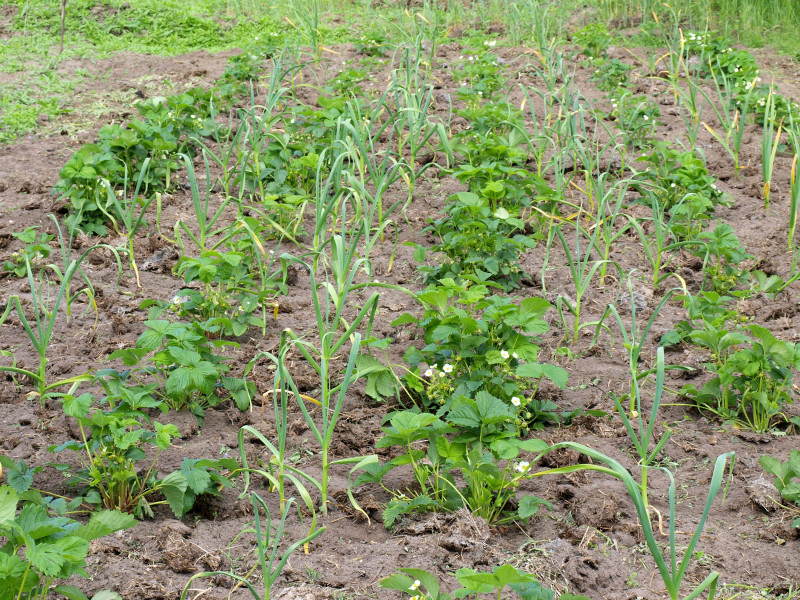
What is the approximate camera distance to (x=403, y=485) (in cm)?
248

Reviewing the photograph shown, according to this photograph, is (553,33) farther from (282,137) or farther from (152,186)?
(152,186)

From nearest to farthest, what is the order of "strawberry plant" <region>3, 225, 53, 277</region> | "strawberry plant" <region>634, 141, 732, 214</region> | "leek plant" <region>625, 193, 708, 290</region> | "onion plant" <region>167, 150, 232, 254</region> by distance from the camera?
"onion plant" <region>167, 150, 232, 254</region> < "leek plant" <region>625, 193, 708, 290</region> < "strawberry plant" <region>3, 225, 53, 277</region> < "strawberry plant" <region>634, 141, 732, 214</region>

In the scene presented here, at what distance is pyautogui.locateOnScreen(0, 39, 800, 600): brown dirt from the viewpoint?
2.05m

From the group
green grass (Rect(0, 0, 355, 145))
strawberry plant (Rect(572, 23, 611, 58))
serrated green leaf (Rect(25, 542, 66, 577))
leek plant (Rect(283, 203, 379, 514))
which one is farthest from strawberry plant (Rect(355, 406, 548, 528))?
strawberry plant (Rect(572, 23, 611, 58))

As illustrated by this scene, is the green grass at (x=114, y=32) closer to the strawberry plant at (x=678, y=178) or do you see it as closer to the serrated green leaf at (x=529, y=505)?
the strawberry plant at (x=678, y=178)

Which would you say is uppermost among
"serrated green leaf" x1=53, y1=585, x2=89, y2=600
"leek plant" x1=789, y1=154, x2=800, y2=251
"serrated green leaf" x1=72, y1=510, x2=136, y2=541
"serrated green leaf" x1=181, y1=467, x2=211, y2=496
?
"leek plant" x1=789, y1=154, x2=800, y2=251

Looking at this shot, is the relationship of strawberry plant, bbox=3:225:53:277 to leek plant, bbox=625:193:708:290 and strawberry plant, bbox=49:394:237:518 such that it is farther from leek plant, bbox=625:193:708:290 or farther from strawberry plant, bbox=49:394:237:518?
leek plant, bbox=625:193:708:290

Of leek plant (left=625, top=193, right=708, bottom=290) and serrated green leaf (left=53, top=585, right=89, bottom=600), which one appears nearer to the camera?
serrated green leaf (left=53, top=585, right=89, bottom=600)

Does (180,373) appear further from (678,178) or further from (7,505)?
(678,178)

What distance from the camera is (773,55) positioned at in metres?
6.49

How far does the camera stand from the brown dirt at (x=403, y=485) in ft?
6.73

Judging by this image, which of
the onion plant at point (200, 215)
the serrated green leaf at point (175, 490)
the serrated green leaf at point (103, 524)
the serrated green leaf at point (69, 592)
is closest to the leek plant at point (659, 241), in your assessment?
the onion plant at point (200, 215)

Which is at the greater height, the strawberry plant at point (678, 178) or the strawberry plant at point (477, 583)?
the strawberry plant at point (678, 178)

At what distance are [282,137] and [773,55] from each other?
4.40 meters
